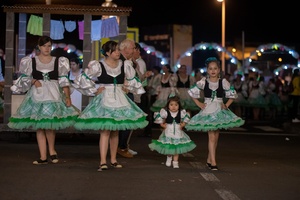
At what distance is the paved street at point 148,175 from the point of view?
738 cm

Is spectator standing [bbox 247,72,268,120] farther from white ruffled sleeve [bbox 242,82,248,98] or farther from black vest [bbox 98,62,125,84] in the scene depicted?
black vest [bbox 98,62,125,84]

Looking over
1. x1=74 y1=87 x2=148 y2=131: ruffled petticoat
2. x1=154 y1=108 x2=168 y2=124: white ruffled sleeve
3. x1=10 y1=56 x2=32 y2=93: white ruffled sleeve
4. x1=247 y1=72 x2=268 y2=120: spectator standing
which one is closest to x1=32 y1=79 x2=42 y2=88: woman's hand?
x1=10 y1=56 x2=32 y2=93: white ruffled sleeve

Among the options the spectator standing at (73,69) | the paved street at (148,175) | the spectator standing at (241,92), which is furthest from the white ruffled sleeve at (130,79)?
the spectator standing at (241,92)

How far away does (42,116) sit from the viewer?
9.66 meters

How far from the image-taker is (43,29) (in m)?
12.5

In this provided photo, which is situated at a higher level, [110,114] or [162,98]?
[162,98]

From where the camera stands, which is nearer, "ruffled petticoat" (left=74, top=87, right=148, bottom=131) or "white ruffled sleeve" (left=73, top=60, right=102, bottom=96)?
"ruffled petticoat" (left=74, top=87, right=148, bottom=131)

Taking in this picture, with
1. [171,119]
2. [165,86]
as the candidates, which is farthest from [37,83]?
[165,86]

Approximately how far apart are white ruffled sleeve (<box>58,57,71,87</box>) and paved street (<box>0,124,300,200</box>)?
1.26 meters

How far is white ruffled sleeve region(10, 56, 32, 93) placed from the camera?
979 cm

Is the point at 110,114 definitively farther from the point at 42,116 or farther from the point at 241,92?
the point at 241,92

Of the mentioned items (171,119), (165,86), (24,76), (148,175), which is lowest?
(148,175)

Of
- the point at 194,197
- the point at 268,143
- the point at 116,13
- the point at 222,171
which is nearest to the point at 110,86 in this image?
the point at 222,171

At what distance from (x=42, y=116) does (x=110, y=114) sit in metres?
1.18
